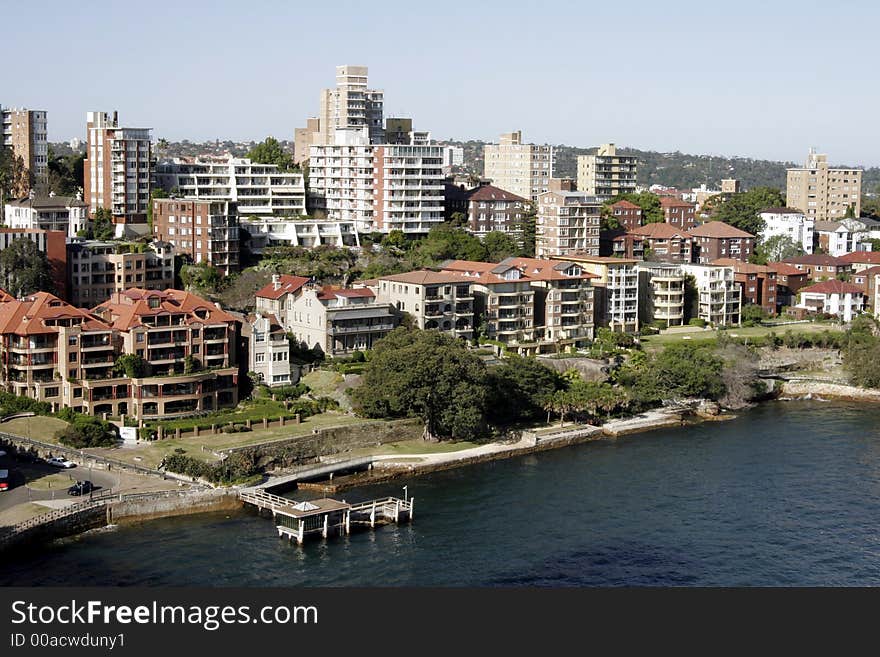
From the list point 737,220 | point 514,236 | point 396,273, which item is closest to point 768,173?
point 737,220

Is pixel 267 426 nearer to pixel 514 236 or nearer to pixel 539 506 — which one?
pixel 539 506

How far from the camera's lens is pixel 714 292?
5997 cm

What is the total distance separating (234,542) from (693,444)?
58.8 feet

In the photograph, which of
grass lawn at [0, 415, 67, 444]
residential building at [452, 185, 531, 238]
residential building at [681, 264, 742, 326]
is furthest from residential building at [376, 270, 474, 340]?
residential building at [452, 185, 531, 238]

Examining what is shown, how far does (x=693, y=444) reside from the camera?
4281 centimetres

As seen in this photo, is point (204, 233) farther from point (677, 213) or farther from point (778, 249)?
point (778, 249)

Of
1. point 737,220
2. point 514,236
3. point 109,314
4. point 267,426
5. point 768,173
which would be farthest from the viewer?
point 768,173

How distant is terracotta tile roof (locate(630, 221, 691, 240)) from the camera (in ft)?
221

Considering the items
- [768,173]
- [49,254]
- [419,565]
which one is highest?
[768,173]

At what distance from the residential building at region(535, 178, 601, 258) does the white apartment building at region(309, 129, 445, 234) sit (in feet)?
16.8

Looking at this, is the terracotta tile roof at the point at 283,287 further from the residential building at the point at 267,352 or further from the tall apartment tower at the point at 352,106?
the tall apartment tower at the point at 352,106

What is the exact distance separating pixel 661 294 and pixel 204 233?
21069mm

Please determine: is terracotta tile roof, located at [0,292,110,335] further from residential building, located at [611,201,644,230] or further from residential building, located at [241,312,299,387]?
residential building, located at [611,201,644,230]

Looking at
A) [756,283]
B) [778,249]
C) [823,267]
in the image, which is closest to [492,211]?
[756,283]
